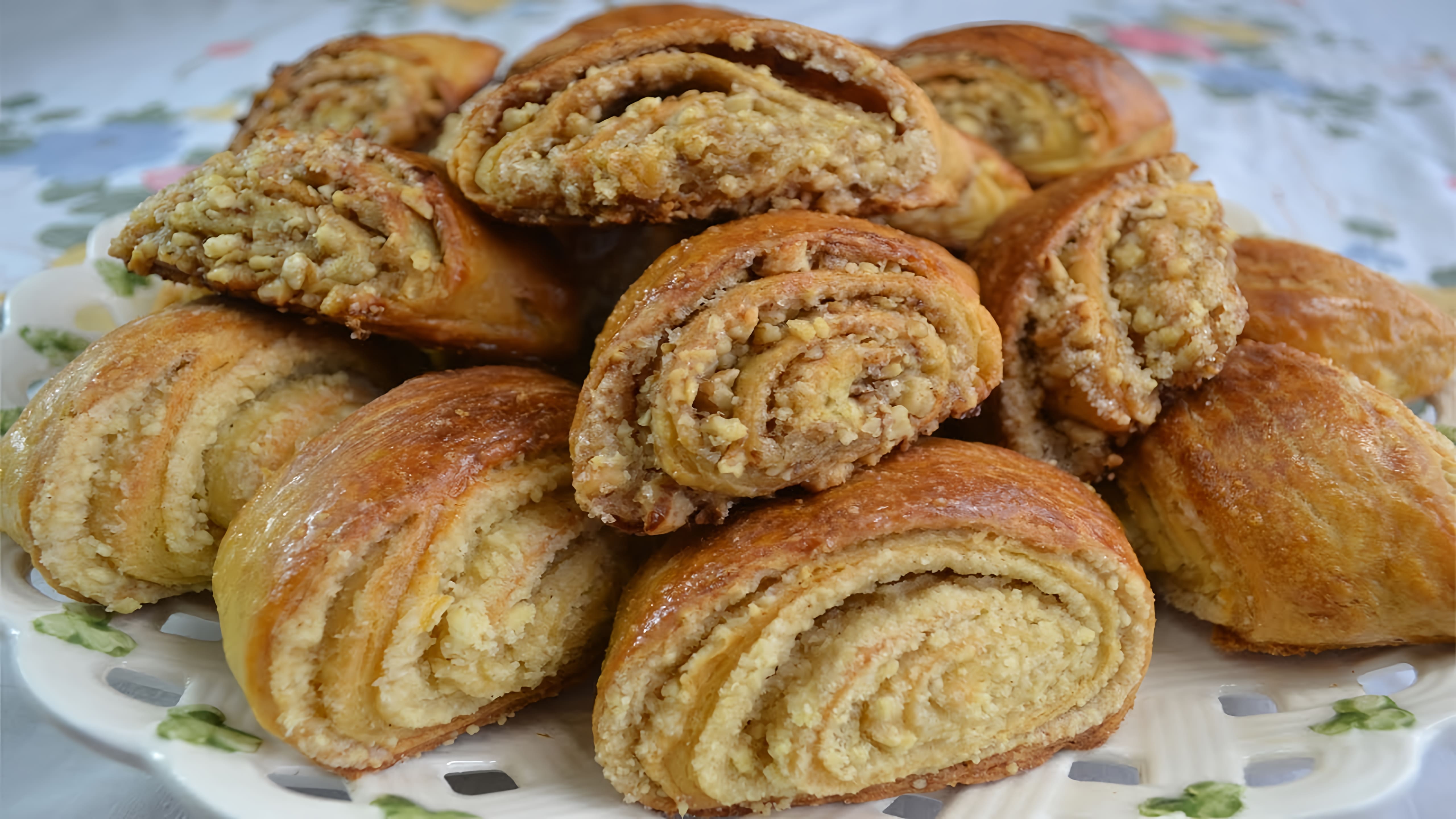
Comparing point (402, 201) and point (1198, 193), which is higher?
point (402, 201)

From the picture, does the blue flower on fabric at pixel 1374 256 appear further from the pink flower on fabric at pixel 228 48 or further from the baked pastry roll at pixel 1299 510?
Result: the pink flower on fabric at pixel 228 48

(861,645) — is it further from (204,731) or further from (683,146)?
(204,731)

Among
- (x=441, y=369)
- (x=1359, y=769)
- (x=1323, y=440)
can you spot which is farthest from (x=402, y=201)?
(x=1359, y=769)

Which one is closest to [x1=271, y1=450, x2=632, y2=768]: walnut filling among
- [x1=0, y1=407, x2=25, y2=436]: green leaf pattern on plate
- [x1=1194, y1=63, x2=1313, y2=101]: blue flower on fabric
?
[x1=0, y1=407, x2=25, y2=436]: green leaf pattern on plate

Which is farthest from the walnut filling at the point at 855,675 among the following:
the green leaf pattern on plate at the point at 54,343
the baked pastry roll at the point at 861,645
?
the green leaf pattern on plate at the point at 54,343

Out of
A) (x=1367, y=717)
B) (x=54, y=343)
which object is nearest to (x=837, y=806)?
(x=1367, y=717)

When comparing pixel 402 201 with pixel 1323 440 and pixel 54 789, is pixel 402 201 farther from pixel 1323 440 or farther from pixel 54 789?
pixel 1323 440
